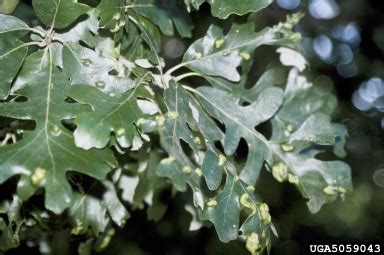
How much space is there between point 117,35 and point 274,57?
9.18ft

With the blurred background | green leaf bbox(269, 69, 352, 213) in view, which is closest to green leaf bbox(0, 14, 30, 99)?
green leaf bbox(269, 69, 352, 213)

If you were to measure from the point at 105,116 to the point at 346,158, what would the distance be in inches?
132

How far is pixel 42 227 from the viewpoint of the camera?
1.73 m

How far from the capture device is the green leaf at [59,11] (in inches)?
53.4

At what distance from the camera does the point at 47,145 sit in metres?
1.14

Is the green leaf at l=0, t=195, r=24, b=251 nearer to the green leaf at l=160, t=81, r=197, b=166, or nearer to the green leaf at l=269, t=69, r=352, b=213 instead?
the green leaf at l=160, t=81, r=197, b=166

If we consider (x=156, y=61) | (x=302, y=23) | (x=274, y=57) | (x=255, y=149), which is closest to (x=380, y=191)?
(x=274, y=57)

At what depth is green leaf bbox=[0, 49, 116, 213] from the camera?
3.50ft

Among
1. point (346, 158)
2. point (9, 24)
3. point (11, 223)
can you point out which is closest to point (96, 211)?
point (11, 223)

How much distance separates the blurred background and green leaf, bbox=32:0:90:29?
2091 millimetres

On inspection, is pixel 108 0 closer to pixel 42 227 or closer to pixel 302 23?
pixel 42 227

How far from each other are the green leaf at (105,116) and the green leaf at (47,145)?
0.04 metres

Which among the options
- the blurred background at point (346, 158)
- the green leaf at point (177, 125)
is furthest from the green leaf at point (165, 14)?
the blurred background at point (346, 158)

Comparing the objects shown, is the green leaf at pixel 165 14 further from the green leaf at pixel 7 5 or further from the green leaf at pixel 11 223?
the green leaf at pixel 11 223
